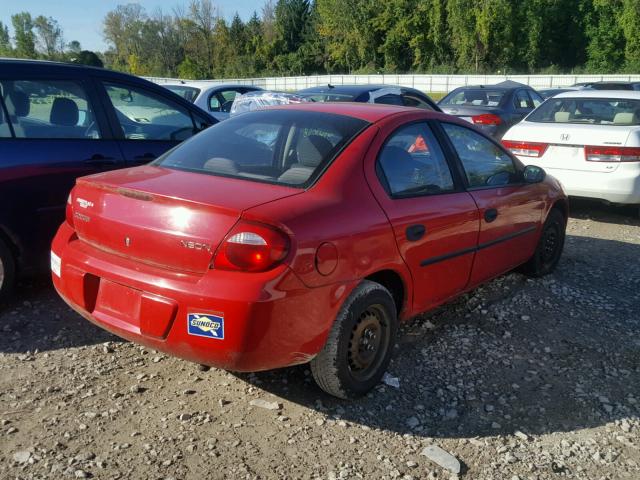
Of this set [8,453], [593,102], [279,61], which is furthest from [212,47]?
[8,453]

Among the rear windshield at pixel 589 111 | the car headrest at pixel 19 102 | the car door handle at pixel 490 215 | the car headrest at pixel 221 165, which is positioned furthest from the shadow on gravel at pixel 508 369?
the rear windshield at pixel 589 111

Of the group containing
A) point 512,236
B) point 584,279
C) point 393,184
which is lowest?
point 584,279

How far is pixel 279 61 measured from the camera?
71.8 metres

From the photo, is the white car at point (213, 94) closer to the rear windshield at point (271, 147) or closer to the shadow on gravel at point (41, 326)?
the shadow on gravel at point (41, 326)

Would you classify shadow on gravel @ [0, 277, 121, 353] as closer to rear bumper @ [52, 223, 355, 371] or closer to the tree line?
rear bumper @ [52, 223, 355, 371]

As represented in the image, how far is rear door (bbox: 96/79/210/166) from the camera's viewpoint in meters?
4.95

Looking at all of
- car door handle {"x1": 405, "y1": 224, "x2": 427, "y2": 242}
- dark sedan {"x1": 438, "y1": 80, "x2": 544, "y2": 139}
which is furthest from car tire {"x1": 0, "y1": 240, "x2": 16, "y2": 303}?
dark sedan {"x1": 438, "y1": 80, "x2": 544, "y2": 139}

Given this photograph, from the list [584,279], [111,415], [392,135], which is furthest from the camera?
[584,279]

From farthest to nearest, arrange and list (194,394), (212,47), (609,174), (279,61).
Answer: (212,47) < (279,61) < (609,174) < (194,394)

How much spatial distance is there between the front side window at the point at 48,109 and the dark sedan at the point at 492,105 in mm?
7761

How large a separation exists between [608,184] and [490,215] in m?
3.50

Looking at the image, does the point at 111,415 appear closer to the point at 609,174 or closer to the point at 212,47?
the point at 609,174

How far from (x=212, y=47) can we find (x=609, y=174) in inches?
3057

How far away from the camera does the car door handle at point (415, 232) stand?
3.48 meters
